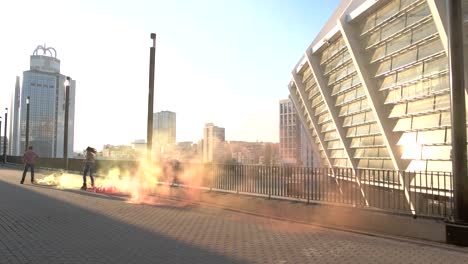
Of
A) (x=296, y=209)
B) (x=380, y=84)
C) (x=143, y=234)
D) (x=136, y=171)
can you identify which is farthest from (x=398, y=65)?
(x=136, y=171)

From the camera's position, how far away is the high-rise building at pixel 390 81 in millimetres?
13570

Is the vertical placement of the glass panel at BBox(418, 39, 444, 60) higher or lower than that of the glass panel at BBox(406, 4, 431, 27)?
lower

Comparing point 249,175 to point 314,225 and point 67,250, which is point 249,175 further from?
point 67,250

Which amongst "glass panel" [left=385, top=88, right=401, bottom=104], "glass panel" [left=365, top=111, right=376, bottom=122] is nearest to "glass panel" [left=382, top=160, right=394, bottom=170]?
"glass panel" [left=365, top=111, right=376, bottom=122]

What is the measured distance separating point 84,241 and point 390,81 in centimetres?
1188

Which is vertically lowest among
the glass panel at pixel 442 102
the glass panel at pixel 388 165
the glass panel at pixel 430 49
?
the glass panel at pixel 388 165

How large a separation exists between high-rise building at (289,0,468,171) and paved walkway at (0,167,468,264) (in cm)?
639

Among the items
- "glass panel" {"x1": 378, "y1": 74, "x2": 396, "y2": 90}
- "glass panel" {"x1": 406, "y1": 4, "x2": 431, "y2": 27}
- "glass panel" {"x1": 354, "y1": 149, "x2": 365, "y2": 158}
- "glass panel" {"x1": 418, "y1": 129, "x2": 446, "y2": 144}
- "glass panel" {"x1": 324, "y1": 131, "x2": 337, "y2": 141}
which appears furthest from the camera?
"glass panel" {"x1": 324, "y1": 131, "x2": 337, "y2": 141}

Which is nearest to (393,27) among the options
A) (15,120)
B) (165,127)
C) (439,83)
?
(439,83)

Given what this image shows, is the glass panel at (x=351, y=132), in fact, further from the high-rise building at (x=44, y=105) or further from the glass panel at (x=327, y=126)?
the high-rise building at (x=44, y=105)

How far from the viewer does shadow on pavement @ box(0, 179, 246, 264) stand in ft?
22.4

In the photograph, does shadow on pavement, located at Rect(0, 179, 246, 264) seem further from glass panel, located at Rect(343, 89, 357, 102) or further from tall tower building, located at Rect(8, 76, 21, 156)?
tall tower building, located at Rect(8, 76, 21, 156)

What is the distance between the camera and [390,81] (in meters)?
16.1

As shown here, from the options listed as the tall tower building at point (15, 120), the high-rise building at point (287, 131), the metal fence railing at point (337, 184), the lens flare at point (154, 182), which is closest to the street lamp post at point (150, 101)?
the lens flare at point (154, 182)
